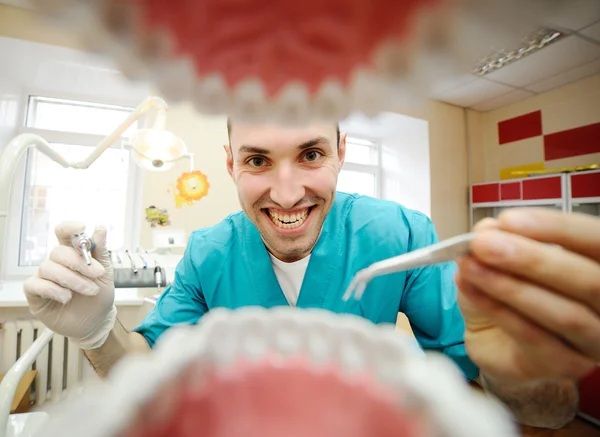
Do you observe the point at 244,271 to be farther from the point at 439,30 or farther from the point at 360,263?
the point at 439,30

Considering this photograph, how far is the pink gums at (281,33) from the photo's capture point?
17 centimetres

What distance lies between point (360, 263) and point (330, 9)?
24.4 inches

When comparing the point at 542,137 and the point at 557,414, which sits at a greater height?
the point at 542,137

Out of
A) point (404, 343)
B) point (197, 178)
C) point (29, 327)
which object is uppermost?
point (197, 178)

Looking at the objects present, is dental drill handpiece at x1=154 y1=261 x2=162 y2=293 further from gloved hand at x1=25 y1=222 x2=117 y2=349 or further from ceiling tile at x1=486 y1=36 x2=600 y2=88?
ceiling tile at x1=486 y1=36 x2=600 y2=88

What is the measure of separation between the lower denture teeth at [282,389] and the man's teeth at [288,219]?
37cm

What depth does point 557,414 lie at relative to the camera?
37 cm

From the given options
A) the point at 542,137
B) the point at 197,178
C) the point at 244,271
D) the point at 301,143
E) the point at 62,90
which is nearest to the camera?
the point at 301,143

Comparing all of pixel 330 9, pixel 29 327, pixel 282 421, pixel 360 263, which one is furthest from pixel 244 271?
pixel 29 327

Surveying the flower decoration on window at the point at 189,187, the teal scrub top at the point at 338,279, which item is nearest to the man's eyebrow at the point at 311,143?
the teal scrub top at the point at 338,279

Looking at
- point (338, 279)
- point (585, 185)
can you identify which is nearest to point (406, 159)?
point (585, 185)

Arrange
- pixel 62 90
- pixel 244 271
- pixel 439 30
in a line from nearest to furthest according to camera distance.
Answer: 1. pixel 439 30
2. pixel 244 271
3. pixel 62 90

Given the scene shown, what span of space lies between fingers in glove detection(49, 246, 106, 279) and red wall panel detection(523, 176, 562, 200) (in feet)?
8.80

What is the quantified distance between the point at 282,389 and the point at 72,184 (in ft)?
7.32
